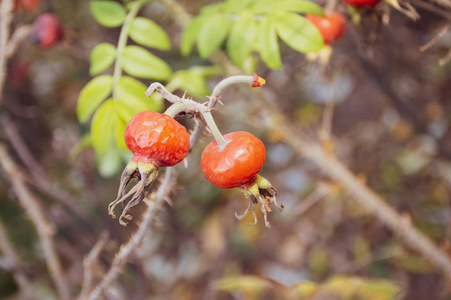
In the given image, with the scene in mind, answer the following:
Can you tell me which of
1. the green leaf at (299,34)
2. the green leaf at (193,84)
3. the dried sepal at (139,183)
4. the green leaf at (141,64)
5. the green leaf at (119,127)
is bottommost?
the green leaf at (193,84)

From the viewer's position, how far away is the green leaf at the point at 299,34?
1.10 meters

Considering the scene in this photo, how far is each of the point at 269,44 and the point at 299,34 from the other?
88mm

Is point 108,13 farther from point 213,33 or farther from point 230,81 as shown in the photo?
point 230,81

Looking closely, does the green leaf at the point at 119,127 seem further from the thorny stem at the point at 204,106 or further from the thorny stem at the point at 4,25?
the thorny stem at the point at 4,25

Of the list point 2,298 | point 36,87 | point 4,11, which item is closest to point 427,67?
point 4,11

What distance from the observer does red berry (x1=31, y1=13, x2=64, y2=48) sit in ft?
5.54

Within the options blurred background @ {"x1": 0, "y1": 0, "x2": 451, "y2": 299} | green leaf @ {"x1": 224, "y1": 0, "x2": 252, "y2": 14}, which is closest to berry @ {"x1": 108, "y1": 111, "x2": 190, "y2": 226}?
green leaf @ {"x1": 224, "y1": 0, "x2": 252, "y2": 14}

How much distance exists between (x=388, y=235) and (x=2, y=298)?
2485 mm

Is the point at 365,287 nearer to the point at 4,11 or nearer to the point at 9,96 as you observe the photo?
the point at 4,11

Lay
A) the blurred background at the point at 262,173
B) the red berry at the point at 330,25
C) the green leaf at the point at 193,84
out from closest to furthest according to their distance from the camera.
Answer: the red berry at the point at 330,25 → the green leaf at the point at 193,84 → the blurred background at the point at 262,173

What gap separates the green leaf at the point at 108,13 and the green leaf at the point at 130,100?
25cm

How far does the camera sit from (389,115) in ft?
10.5

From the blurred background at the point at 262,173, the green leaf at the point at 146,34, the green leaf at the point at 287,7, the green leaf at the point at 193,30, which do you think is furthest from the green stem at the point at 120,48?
the blurred background at the point at 262,173

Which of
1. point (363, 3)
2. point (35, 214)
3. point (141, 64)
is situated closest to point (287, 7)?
point (363, 3)
